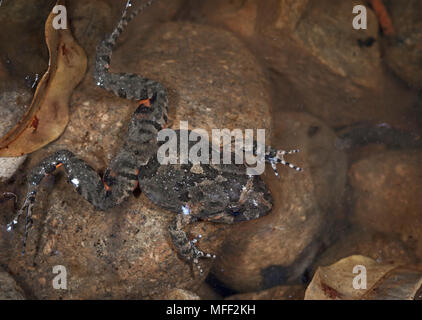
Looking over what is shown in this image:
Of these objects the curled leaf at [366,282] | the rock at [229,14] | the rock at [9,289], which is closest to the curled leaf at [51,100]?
the rock at [9,289]

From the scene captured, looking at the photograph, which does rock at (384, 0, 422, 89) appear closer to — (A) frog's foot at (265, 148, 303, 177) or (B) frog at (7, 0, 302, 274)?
(A) frog's foot at (265, 148, 303, 177)

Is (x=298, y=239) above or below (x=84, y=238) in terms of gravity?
below

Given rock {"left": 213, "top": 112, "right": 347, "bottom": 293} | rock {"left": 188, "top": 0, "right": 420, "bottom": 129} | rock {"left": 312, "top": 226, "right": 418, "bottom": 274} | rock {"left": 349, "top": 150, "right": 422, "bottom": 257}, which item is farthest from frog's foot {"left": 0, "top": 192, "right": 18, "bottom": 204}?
rock {"left": 349, "top": 150, "right": 422, "bottom": 257}

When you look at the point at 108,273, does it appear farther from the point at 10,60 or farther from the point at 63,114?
the point at 10,60

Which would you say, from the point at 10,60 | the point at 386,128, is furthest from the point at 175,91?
the point at 386,128

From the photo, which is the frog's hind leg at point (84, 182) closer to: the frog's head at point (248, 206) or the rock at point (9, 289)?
the rock at point (9, 289)

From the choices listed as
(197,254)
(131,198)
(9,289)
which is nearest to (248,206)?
(197,254)

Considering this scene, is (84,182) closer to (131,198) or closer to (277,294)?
(131,198)
